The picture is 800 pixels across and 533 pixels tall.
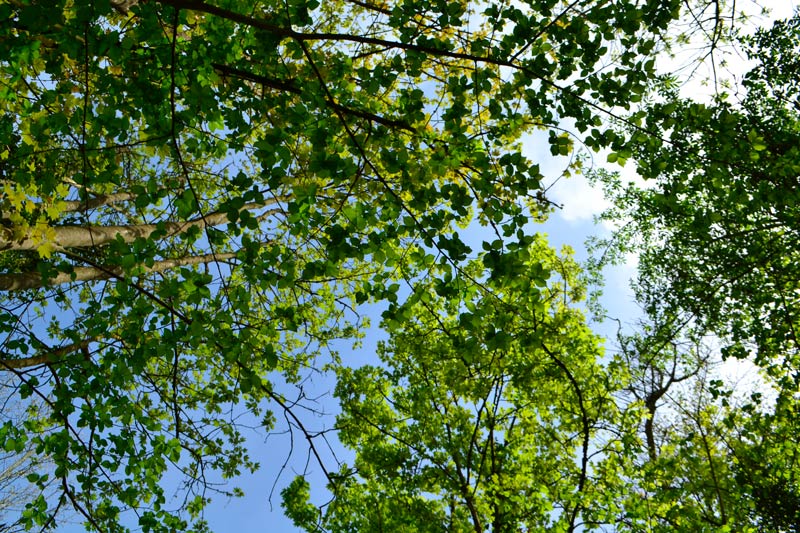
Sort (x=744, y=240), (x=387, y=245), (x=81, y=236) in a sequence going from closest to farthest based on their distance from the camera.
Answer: (x=387, y=245) < (x=81, y=236) < (x=744, y=240)

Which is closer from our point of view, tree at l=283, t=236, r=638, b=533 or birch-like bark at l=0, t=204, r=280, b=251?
birch-like bark at l=0, t=204, r=280, b=251

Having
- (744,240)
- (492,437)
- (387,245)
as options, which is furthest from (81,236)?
(744,240)

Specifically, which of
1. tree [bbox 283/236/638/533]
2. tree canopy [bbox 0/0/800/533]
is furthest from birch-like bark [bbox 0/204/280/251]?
tree [bbox 283/236/638/533]

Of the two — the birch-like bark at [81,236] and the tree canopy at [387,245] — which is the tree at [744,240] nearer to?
the tree canopy at [387,245]

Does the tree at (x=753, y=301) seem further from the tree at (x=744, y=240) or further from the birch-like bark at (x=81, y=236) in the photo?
the birch-like bark at (x=81, y=236)

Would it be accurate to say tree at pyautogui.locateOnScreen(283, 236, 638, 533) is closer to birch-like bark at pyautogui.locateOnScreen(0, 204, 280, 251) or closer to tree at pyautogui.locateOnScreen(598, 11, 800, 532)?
tree at pyautogui.locateOnScreen(598, 11, 800, 532)

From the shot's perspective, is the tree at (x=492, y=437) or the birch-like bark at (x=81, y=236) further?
the tree at (x=492, y=437)

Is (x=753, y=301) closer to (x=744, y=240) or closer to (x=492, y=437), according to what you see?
(x=744, y=240)

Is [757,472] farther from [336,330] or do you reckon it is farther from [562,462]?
[336,330]

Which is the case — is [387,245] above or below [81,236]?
below

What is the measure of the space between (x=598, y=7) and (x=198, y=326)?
3.46m

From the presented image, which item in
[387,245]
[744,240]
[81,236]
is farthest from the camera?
[744,240]

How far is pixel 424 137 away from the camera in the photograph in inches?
135

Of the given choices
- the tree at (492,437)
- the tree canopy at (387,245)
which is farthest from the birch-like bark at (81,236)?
the tree at (492,437)
